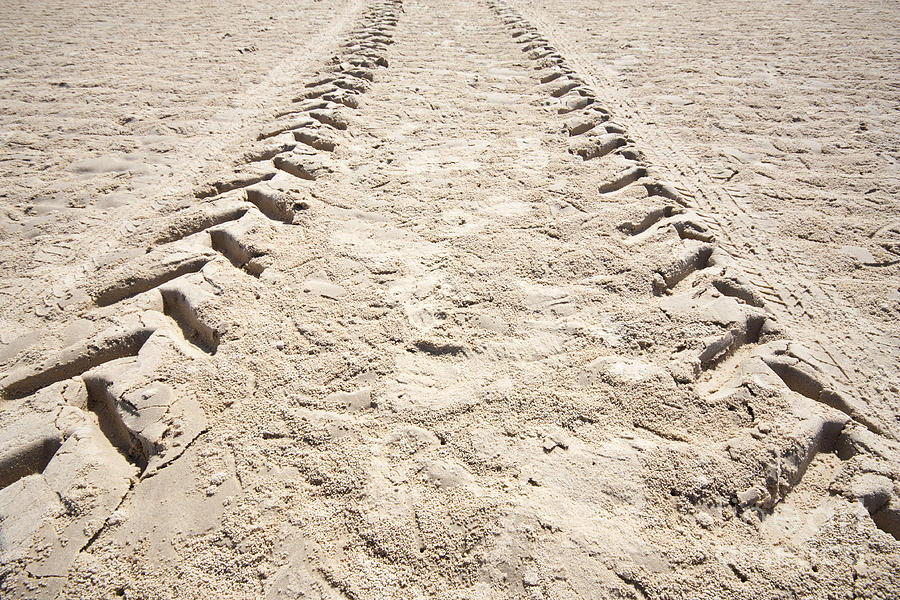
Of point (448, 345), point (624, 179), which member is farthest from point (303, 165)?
point (624, 179)

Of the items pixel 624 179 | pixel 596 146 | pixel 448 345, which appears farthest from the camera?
pixel 596 146

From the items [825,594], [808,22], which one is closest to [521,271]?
[825,594]

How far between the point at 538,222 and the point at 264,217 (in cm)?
116

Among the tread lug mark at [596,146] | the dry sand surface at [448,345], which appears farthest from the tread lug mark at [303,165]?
the tread lug mark at [596,146]

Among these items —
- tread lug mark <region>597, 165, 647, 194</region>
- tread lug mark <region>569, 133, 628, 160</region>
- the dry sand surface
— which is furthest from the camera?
tread lug mark <region>569, 133, 628, 160</region>

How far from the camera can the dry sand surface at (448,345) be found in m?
1.11

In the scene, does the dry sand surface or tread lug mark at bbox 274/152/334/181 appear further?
tread lug mark at bbox 274/152/334/181

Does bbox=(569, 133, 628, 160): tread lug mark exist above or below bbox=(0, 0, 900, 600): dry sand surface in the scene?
above

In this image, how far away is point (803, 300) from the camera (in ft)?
5.77

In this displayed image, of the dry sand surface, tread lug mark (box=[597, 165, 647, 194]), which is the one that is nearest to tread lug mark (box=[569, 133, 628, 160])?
the dry sand surface

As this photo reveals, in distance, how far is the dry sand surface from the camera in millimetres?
1111

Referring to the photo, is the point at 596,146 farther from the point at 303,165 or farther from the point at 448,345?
the point at 448,345

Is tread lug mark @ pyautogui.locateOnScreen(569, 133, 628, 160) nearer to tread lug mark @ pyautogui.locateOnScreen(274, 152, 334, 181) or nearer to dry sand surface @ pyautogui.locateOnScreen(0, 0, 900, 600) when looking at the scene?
dry sand surface @ pyautogui.locateOnScreen(0, 0, 900, 600)

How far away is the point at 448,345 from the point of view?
5.32ft
